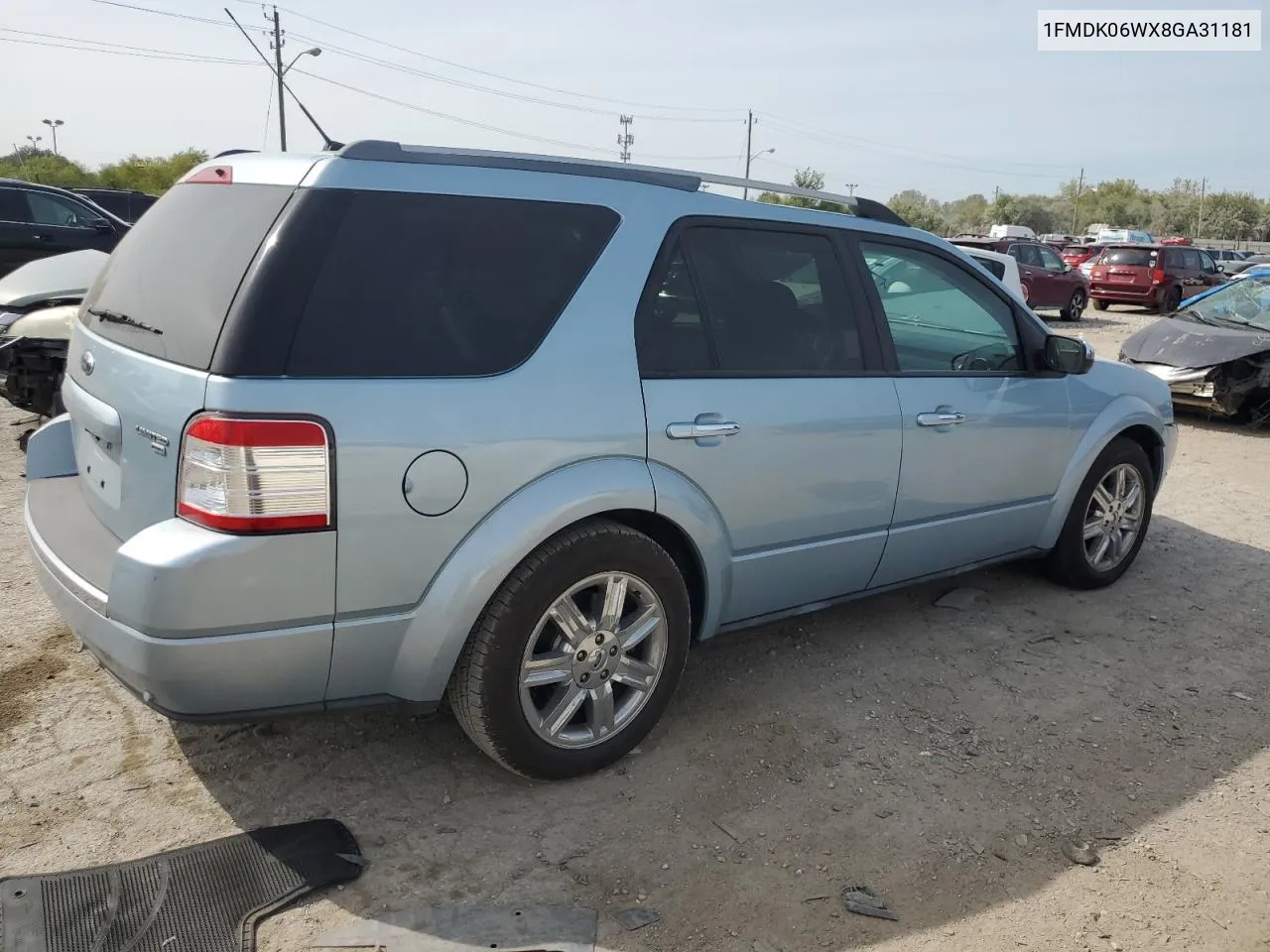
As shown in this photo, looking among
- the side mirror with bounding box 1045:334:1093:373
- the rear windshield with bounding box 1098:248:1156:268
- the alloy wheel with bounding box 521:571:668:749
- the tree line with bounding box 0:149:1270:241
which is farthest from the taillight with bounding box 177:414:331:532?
the tree line with bounding box 0:149:1270:241

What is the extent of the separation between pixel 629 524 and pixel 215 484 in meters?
1.26

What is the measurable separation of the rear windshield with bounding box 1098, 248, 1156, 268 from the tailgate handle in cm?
2292

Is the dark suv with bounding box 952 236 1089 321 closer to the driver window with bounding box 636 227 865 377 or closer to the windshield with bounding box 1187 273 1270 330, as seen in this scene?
the windshield with bounding box 1187 273 1270 330

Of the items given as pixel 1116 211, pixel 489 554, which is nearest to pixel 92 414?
pixel 489 554

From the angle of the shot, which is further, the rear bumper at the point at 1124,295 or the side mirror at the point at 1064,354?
the rear bumper at the point at 1124,295

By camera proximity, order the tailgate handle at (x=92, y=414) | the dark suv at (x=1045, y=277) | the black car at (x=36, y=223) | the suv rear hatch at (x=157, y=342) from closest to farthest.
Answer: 1. the suv rear hatch at (x=157, y=342)
2. the tailgate handle at (x=92, y=414)
3. the black car at (x=36, y=223)
4. the dark suv at (x=1045, y=277)

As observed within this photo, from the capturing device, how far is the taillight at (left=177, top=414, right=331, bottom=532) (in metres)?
2.36

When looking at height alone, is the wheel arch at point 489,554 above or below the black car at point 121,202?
below

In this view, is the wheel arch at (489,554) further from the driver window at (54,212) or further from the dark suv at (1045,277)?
the dark suv at (1045,277)

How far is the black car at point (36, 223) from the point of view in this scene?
1234 centimetres

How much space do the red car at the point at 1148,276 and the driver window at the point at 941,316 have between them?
65.5 ft

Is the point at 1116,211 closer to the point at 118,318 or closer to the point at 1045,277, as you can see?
the point at 1045,277

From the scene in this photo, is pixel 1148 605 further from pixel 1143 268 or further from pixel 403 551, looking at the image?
pixel 1143 268

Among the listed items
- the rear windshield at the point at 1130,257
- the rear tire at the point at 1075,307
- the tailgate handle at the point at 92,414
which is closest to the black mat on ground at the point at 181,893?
the tailgate handle at the point at 92,414
